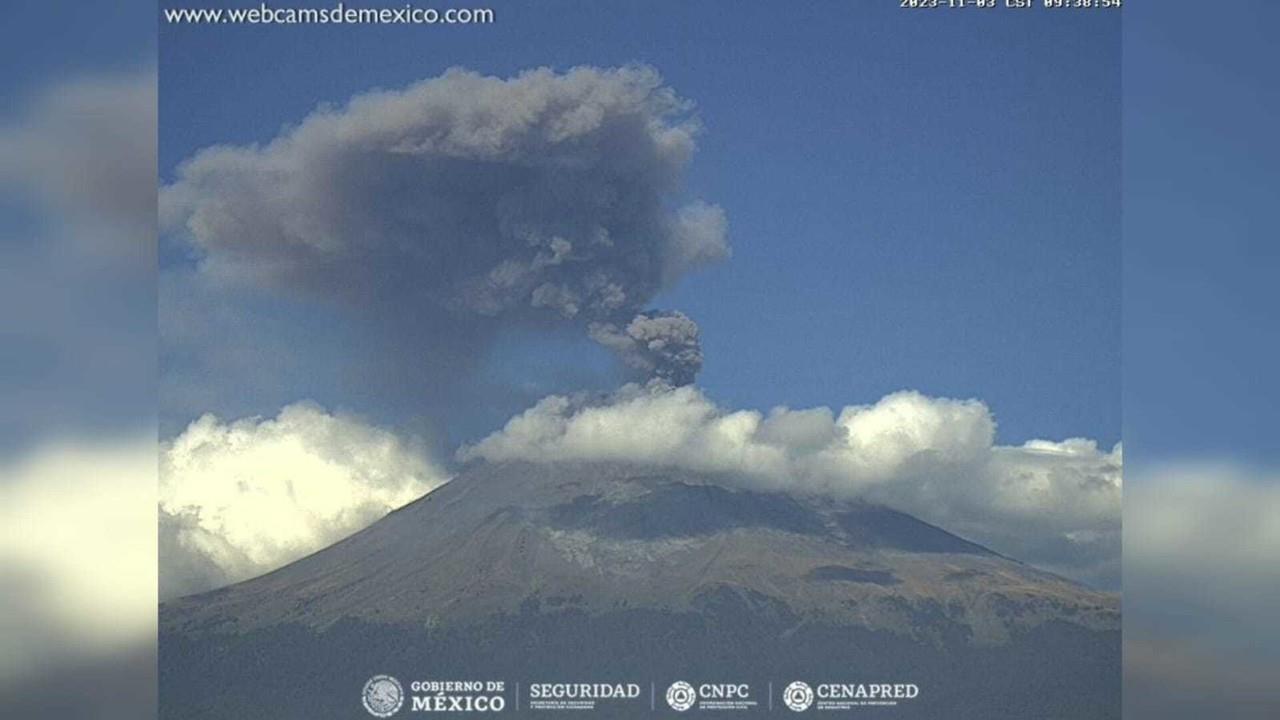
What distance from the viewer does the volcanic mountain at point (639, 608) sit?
278 inches

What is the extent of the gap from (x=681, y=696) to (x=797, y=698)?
54cm

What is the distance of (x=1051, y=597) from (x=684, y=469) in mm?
1838

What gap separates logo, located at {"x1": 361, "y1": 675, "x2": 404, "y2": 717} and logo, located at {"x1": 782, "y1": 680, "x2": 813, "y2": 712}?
5.76ft

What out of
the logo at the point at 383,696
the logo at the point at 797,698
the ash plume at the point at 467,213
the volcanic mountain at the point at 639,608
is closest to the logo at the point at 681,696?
the volcanic mountain at the point at 639,608

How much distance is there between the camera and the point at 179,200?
7070 millimetres

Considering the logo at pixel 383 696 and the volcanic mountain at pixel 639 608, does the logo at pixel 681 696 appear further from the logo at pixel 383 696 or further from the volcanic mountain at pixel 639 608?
the logo at pixel 383 696

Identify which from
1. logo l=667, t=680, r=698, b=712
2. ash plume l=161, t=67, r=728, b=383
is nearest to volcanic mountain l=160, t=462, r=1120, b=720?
logo l=667, t=680, r=698, b=712

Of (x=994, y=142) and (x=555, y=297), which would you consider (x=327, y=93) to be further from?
(x=994, y=142)

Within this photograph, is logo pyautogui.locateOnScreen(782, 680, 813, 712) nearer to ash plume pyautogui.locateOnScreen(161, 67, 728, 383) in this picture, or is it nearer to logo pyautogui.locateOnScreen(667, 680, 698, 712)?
logo pyautogui.locateOnScreen(667, 680, 698, 712)

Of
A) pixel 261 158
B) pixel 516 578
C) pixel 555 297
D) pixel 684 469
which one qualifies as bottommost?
pixel 516 578

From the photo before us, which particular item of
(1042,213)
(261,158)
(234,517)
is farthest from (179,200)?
(1042,213)

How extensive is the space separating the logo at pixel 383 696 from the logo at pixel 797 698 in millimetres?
1755

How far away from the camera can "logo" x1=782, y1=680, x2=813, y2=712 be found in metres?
7.08

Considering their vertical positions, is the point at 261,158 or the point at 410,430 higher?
the point at 261,158
